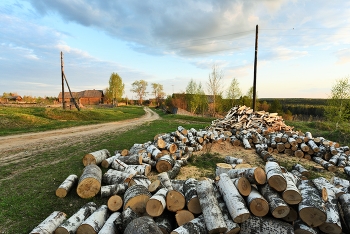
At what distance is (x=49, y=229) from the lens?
3707 mm

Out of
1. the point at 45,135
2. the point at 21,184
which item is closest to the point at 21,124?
the point at 45,135

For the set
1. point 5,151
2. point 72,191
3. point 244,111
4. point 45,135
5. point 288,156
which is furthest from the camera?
point 244,111

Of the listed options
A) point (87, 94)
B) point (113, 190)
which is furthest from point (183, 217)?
point (87, 94)

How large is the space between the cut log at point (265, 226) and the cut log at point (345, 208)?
128 centimetres

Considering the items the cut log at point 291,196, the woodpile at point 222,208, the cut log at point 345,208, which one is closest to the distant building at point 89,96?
the woodpile at point 222,208

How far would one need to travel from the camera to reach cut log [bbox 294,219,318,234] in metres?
3.34

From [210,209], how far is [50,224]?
2984mm

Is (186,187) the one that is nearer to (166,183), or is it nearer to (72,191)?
(166,183)

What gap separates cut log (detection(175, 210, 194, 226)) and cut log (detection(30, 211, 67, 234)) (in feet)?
7.63

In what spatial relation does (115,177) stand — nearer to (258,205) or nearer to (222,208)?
(222,208)

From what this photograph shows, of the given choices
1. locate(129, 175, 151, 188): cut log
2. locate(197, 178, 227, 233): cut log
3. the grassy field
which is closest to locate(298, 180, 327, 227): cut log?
locate(197, 178, 227, 233): cut log

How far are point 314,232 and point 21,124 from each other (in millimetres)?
19541

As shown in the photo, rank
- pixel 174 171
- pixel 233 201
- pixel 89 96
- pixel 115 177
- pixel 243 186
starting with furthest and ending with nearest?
pixel 89 96, pixel 174 171, pixel 115 177, pixel 243 186, pixel 233 201

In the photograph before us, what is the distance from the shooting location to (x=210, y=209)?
348 centimetres
